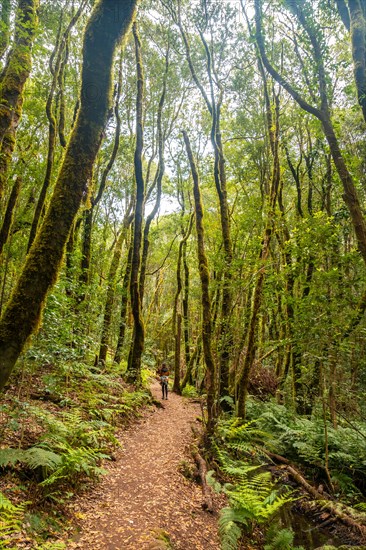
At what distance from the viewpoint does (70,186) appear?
359 cm

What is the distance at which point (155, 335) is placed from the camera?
3033cm

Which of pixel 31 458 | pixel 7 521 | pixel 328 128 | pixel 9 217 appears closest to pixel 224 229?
pixel 328 128

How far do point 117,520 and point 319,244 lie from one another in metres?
7.70

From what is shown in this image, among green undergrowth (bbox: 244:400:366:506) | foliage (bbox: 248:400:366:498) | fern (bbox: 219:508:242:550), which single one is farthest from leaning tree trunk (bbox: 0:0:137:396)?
foliage (bbox: 248:400:366:498)

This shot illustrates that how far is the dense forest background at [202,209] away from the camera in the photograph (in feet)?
12.7

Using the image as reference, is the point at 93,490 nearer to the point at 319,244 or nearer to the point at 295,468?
the point at 295,468

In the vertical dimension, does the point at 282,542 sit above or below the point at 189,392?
below

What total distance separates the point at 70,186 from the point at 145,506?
16.2 feet

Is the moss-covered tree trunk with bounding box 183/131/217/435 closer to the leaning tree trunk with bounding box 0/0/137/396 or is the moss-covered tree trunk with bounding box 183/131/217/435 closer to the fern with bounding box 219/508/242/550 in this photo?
the fern with bounding box 219/508/242/550

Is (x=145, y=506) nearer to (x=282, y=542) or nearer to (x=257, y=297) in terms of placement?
(x=282, y=542)

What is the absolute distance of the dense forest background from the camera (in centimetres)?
388

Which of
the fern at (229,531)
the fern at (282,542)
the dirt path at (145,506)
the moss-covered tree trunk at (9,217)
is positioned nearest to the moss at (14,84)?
the moss-covered tree trunk at (9,217)

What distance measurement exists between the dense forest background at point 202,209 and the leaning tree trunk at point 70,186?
0.02m

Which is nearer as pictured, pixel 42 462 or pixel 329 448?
pixel 42 462
